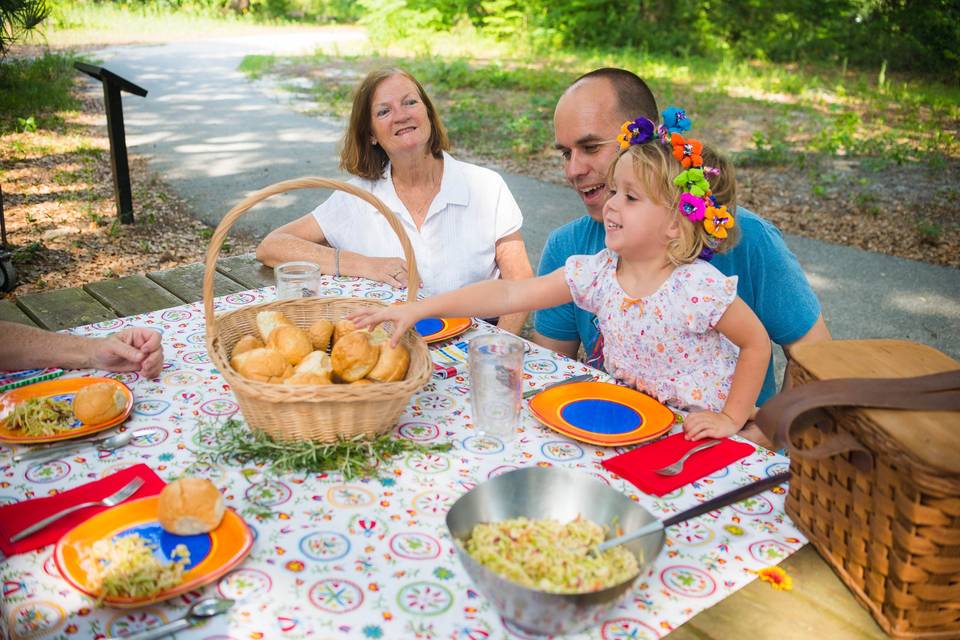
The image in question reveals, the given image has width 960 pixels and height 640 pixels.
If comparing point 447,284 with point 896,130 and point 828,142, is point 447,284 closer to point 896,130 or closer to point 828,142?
point 828,142

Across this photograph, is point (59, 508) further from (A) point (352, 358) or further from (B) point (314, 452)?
(A) point (352, 358)

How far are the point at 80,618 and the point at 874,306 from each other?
5.05 meters

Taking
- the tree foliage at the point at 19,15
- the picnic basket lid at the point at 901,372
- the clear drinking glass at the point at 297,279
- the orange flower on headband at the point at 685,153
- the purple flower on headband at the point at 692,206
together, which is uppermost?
the tree foliage at the point at 19,15

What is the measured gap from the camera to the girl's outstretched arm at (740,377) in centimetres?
164

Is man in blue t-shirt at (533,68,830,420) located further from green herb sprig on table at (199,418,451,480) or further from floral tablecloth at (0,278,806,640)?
green herb sprig on table at (199,418,451,480)

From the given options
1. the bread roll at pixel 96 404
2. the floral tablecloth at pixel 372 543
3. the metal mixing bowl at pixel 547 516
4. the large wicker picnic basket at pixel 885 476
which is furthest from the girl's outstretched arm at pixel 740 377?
the bread roll at pixel 96 404

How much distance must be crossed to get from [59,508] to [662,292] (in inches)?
54.0

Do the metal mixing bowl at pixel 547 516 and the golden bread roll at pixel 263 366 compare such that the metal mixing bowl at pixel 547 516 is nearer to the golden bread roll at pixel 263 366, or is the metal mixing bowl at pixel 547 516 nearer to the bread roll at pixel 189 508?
the bread roll at pixel 189 508

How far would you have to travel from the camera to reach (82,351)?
1961 mm

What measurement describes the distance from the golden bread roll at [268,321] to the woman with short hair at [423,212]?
123cm

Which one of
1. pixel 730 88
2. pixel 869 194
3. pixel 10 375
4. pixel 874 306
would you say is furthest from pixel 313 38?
pixel 10 375

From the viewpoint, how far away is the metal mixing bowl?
1.03m

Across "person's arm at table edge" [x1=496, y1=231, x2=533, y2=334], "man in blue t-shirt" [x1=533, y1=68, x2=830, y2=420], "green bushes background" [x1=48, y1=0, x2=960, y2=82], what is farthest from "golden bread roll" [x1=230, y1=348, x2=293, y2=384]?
"green bushes background" [x1=48, y1=0, x2=960, y2=82]

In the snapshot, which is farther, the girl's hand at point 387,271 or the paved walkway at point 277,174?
the paved walkway at point 277,174
